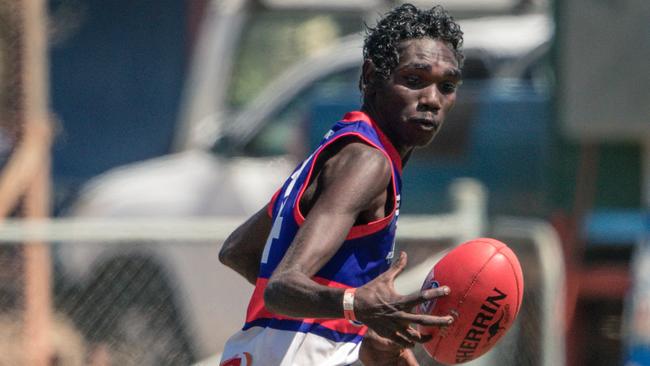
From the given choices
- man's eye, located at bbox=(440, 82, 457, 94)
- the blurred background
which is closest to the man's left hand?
man's eye, located at bbox=(440, 82, 457, 94)

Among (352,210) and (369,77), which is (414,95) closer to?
Answer: (369,77)

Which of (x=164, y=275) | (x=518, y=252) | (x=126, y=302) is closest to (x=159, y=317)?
(x=126, y=302)

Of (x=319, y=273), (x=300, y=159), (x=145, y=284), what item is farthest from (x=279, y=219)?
(x=300, y=159)

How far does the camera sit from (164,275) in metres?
7.49

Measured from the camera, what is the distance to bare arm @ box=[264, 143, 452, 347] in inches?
127

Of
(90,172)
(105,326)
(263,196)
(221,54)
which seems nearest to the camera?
(105,326)

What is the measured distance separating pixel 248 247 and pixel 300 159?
429cm

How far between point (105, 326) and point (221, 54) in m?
4.19

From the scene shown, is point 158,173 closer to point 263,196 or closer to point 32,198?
point 263,196

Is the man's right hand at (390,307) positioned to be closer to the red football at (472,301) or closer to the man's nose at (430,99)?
the red football at (472,301)

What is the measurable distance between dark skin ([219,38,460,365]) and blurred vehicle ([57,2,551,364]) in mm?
3059

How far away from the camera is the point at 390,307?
3.20 meters

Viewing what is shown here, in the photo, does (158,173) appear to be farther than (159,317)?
Yes

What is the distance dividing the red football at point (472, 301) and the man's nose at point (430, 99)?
388 mm
